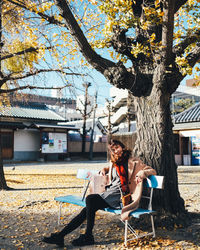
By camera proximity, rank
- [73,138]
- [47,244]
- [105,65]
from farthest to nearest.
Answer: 1. [73,138]
2. [105,65]
3. [47,244]

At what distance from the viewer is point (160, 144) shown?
5449mm

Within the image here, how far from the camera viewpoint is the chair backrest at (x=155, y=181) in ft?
14.8

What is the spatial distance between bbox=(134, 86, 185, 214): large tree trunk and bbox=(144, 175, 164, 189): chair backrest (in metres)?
0.71

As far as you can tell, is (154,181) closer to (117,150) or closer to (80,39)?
(117,150)

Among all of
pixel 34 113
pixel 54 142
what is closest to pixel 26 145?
pixel 54 142

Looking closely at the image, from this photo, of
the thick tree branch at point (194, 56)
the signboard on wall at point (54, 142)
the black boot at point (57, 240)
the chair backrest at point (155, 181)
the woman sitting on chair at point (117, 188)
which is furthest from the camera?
the signboard on wall at point (54, 142)

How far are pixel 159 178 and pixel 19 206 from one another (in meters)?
3.88

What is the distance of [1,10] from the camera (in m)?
9.56

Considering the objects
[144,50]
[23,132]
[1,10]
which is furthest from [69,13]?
[23,132]

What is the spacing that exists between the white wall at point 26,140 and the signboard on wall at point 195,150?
551 inches

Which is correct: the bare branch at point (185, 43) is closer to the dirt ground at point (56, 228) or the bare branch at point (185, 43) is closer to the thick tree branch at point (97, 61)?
the thick tree branch at point (97, 61)

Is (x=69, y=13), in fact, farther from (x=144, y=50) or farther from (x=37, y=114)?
(x=37, y=114)

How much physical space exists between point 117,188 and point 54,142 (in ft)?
76.9

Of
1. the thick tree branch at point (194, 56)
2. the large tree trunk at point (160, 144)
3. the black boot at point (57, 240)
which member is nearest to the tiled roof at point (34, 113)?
the large tree trunk at point (160, 144)
